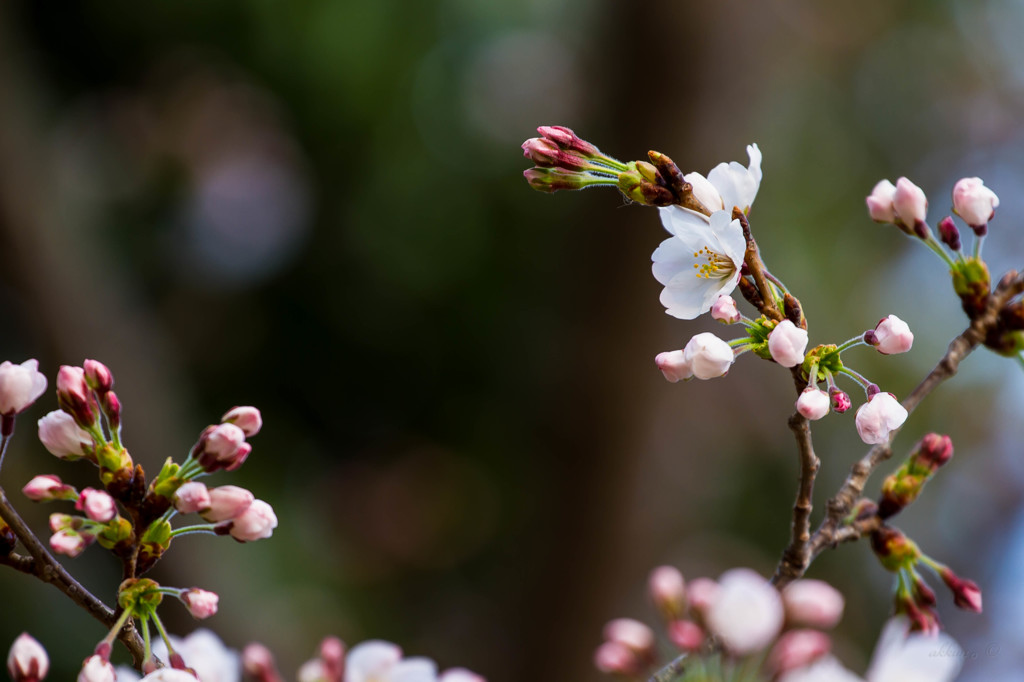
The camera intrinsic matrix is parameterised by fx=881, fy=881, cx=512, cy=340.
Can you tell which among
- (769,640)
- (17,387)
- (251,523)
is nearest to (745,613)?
(769,640)

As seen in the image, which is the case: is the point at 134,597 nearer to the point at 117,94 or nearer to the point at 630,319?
the point at 630,319

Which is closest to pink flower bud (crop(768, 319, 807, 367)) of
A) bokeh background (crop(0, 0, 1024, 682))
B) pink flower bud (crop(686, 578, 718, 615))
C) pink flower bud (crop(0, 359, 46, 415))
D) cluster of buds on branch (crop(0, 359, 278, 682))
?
pink flower bud (crop(686, 578, 718, 615))

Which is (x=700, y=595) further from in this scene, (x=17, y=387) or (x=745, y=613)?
(x=17, y=387)

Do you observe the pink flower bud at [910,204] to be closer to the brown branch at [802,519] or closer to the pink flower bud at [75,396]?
the brown branch at [802,519]

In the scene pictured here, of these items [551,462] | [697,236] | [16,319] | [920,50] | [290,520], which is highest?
[920,50]

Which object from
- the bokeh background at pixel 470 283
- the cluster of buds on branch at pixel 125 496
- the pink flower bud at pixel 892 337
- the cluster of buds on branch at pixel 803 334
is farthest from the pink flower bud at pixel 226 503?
the bokeh background at pixel 470 283

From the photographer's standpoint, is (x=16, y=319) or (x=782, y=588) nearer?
(x=782, y=588)

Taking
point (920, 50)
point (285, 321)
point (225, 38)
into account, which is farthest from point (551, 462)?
point (920, 50)
